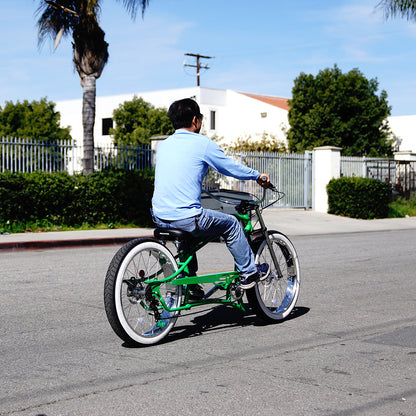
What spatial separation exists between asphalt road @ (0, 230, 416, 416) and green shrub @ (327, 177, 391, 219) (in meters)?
16.0

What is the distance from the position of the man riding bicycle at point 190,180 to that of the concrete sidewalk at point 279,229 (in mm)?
9362

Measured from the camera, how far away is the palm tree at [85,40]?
727 inches

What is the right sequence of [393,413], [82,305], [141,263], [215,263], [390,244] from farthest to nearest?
[390,244] → [215,263] → [82,305] → [141,263] → [393,413]

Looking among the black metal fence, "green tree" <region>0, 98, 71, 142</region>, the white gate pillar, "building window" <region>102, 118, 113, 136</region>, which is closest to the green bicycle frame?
the black metal fence

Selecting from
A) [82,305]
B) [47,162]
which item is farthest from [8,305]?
[47,162]

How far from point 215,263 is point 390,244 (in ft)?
18.3

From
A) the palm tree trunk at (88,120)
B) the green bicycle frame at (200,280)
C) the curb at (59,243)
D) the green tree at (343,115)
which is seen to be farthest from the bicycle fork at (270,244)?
the green tree at (343,115)

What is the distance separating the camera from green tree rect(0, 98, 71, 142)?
4688cm

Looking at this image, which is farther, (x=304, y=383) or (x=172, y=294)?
(x=172, y=294)

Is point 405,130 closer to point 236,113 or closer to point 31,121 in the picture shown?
point 236,113

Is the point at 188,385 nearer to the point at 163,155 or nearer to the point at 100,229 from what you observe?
the point at 163,155

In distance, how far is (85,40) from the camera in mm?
18641

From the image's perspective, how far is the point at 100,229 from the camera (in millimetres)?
18094

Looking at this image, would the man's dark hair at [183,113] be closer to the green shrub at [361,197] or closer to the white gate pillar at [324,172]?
the green shrub at [361,197]
